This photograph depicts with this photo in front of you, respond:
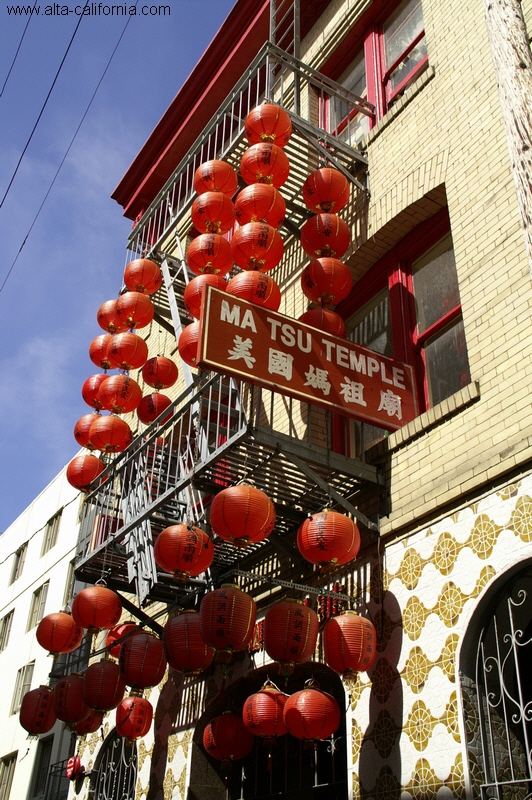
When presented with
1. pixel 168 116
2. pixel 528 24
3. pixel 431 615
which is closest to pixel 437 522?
pixel 431 615

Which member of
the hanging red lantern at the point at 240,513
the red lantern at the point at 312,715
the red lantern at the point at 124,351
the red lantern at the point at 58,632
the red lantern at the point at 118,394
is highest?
the red lantern at the point at 124,351

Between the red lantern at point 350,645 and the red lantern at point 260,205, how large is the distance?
524cm

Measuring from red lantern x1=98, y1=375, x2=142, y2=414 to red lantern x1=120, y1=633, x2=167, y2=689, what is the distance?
449 centimetres

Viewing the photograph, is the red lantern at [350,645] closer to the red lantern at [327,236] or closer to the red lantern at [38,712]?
the red lantern at [327,236]

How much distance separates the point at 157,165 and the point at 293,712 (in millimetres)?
14841

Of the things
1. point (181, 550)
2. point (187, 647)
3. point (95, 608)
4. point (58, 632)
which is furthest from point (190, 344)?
point (58, 632)

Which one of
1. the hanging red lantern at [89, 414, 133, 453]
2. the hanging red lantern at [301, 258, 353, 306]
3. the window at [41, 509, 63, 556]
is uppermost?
the window at [41, 509, 63, 556]

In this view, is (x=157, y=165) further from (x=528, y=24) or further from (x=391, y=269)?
(x=528, y=24)

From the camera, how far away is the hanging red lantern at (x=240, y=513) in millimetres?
7488

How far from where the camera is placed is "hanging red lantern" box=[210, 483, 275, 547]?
7488mm

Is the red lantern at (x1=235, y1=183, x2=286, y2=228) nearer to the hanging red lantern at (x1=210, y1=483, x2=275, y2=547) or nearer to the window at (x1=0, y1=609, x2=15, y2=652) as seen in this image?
the hanging red lantern at (x1=210, y1=483, x2=275, y2=547)

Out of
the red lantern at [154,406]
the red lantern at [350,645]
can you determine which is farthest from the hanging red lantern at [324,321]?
the red lantern at [154,406]

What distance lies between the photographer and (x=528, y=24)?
330 inches

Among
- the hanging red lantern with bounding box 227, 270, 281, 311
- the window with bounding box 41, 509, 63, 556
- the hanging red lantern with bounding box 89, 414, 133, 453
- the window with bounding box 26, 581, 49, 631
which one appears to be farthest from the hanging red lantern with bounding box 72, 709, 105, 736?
the window with bounding box 41, 509, 63, 556
